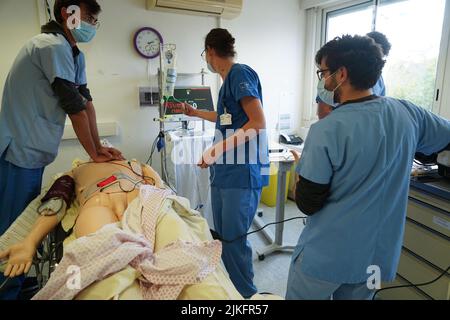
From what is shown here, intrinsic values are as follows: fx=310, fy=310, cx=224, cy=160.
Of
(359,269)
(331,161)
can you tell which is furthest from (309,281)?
(331,161)

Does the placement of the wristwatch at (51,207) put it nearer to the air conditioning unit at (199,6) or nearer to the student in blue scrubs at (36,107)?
the student in blue scrubs at (36,107)

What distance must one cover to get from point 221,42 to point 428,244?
1.44 m

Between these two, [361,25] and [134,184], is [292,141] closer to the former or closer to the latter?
[361,25]

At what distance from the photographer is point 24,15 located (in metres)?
2.37

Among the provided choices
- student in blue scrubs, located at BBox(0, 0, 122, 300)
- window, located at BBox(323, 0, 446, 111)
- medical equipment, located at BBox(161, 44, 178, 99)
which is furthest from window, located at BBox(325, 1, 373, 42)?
student in blue scrubs, located at BBox(0, 0, 122, 300)

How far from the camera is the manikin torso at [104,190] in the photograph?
4.11ft

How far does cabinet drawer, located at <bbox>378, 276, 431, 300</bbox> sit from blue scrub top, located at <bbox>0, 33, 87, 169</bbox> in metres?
1.99

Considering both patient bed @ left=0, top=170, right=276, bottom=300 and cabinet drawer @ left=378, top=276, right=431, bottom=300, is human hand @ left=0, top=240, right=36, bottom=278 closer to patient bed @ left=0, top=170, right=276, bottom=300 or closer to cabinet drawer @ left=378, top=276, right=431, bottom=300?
patient bed @ left=0, top=170, right=276, bottom=300

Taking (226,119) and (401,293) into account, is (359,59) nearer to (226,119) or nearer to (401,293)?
(226,119)

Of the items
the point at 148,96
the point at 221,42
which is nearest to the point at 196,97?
the point at 148,96

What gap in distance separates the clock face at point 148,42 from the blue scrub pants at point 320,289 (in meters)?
2.28

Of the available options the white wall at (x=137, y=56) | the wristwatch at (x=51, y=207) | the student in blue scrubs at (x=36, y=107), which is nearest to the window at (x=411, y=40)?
the white wall at (x=137, y=56)

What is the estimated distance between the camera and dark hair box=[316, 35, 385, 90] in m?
0.95
